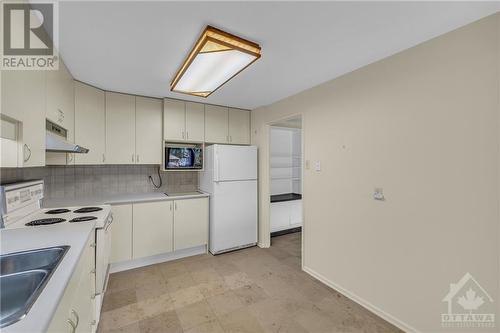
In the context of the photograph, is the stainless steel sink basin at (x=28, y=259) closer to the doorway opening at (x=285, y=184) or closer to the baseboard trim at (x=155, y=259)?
the baseboard trim at (x=155, y=259)

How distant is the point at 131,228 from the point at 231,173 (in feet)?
5.02

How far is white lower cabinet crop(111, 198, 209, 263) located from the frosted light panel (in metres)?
1.62

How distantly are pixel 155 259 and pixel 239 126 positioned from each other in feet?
7.90

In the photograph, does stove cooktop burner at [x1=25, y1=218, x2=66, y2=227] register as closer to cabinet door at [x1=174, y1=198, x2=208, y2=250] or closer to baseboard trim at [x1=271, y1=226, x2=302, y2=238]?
cabinet door at [x1=174, y1=198, x2=208, y2=250]

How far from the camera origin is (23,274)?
3.61 ft

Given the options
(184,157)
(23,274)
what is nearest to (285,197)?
(184,157)

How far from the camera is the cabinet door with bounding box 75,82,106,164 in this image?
2637mm

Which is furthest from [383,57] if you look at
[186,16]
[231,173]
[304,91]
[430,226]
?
[231,173]

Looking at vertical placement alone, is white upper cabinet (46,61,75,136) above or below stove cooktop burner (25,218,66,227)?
above

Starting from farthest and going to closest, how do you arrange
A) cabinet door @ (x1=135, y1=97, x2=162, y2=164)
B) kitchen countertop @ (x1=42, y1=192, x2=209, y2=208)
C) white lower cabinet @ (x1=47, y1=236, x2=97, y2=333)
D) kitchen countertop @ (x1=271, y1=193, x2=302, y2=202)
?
kitchen countertop @ (x1=271, y1=193, x2=302, y2=202) < cabinet door @ (x1=135, y1=97, x2=162, y2=164) < kitchen countertop @ (x1=42, y1=192, x2=209, y2=208) < white lower cabinet @ (x1=47, y1=236, x2=97, y2=333)

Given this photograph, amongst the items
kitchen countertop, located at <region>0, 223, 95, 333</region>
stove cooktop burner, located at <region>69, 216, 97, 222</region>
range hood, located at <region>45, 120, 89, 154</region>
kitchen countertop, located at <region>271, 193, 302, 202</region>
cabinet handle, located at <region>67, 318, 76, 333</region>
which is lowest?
cabinet handle, located at <region>67, 318, 76, 333</region>

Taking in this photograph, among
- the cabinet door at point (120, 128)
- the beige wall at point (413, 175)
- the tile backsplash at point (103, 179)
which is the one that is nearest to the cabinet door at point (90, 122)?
the cabinet door at point (120, 128)

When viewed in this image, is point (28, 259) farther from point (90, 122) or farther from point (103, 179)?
point (103, 179)

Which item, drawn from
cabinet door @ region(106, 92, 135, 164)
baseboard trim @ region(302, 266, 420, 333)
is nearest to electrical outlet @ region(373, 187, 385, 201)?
baseboard trim @ region(302, 266, 420, 333)
